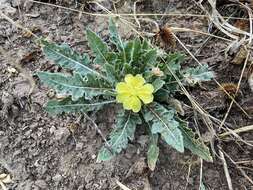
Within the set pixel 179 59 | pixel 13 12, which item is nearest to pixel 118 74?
pixel 179 59

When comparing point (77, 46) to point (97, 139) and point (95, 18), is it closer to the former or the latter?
point (95, 18)

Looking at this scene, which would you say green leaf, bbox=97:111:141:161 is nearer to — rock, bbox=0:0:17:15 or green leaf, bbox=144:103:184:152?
green leaf, bbox=144:103:184:152

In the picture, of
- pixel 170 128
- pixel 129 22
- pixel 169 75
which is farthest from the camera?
pixel 129 22

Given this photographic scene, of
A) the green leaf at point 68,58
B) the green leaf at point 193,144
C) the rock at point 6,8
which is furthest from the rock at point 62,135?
the rock at point 6,8

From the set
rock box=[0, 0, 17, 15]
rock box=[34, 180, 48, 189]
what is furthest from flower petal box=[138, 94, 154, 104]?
rock box=[0, 0, 17, 15]

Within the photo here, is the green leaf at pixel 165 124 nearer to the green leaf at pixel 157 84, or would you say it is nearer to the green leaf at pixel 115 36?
the green leaf at pixel 157 84

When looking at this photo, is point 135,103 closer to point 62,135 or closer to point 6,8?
point 62,135
